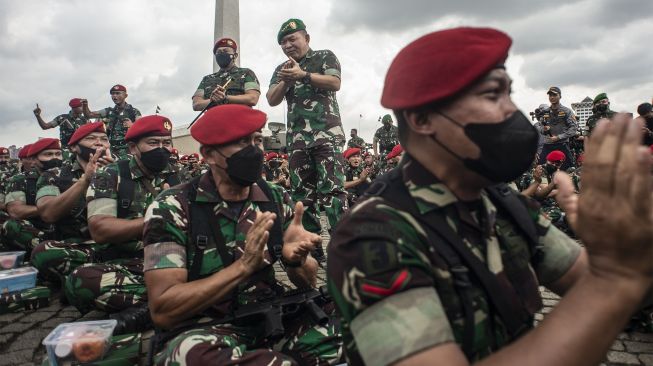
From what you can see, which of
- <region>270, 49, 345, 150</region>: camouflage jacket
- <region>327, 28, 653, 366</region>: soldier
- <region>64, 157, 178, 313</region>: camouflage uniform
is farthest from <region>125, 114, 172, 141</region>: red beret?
<region>327, 28, 653, 366</region>: soldier

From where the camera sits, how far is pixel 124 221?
3705 millimetres

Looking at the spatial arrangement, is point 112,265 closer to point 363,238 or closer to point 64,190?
point 64,190

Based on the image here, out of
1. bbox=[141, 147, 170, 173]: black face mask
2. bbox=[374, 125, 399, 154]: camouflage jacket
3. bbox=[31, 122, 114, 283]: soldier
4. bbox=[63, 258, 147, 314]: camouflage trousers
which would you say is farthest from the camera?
bbox=[374, 125, 399, 154]: camouflage jacket

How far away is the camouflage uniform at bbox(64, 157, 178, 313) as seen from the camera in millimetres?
3547

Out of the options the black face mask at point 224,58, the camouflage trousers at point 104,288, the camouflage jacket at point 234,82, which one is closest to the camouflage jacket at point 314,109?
the camouflage jacket at point 234,82

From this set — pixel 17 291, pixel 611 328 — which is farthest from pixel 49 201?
pixel 611 328

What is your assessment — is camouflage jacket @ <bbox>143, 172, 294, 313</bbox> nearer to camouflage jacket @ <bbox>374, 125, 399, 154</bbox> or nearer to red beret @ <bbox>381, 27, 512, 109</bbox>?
red beret @ <bbox>381, 27, 512, 109</bbox>

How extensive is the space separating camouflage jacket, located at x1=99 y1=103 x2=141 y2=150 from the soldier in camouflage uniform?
19.1 feet

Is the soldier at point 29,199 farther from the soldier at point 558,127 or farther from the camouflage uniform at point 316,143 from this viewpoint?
the soldier at point 558,127

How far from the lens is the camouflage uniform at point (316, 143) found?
5020mm

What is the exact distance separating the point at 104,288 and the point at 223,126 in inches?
76.5

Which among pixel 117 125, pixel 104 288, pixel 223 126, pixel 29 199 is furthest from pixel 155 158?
pixel 117 125

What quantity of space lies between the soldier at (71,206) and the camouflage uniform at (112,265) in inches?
9.6

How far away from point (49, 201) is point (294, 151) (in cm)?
272
